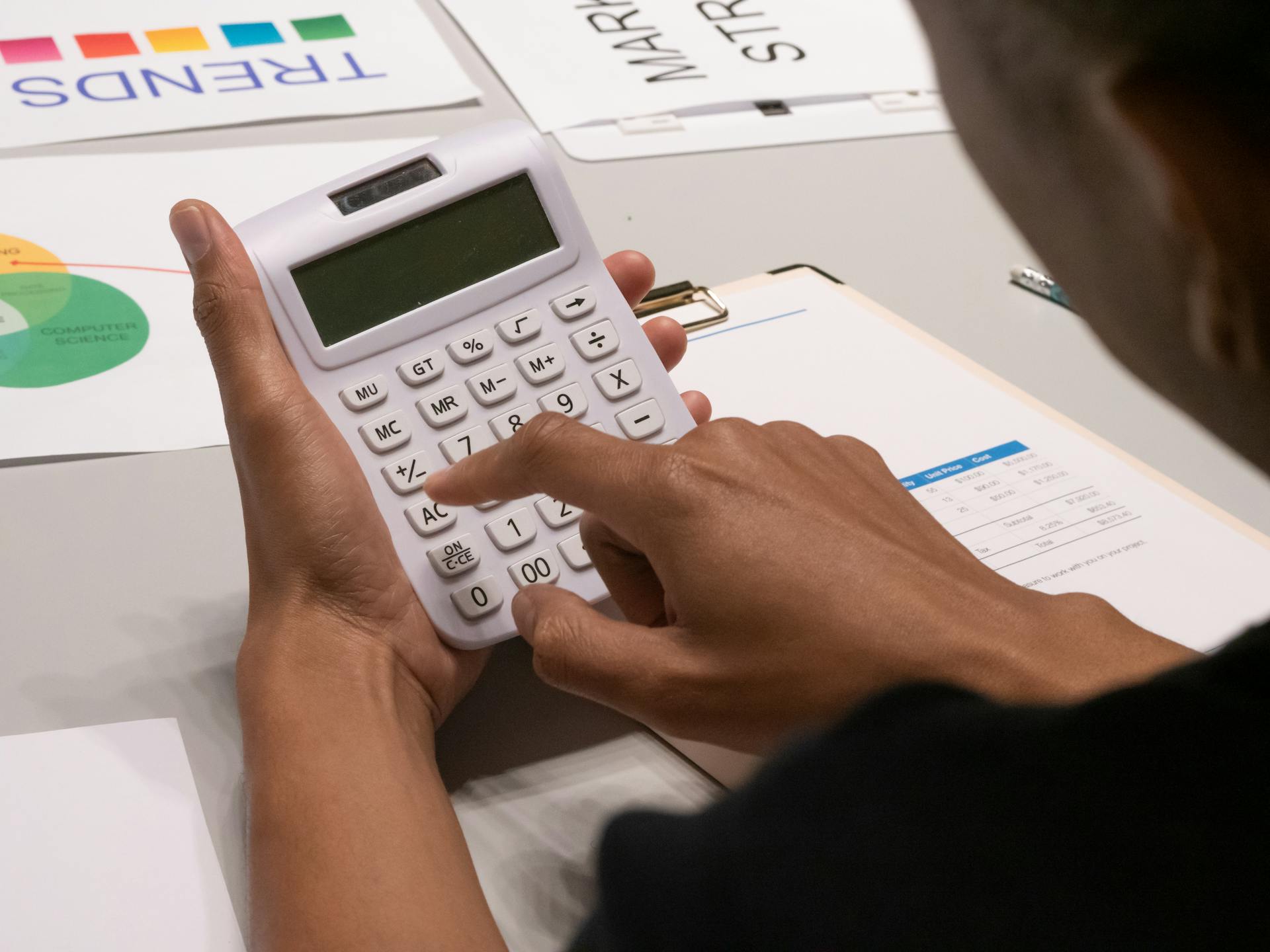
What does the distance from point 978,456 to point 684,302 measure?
19cm

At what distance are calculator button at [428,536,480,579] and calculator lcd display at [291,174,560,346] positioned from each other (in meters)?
0.10

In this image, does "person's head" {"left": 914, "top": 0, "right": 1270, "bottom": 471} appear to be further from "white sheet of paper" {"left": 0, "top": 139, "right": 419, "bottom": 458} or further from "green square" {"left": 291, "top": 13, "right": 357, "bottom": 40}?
"green square" {"left": 291, "top": 13, "right": 357, "bottom": 40}

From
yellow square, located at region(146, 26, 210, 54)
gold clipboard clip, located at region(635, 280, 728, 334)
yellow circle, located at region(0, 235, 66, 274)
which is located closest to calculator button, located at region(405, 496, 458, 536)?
gold clipboard clip, located at region(635, 280, 728, 334)

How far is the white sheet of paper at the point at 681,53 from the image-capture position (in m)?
0.87

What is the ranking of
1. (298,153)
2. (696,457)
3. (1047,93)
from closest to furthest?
1. (1047,93)
2. (696,457)
3. (298,153)

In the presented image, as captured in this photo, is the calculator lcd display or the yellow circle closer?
the calculator lcd display

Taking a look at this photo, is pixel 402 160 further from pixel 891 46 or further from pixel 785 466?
pixel 891 46

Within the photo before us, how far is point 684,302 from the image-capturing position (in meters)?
0.66

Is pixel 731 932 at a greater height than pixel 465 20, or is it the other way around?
pixel 465 20

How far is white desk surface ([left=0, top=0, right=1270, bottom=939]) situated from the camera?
1.45 feet

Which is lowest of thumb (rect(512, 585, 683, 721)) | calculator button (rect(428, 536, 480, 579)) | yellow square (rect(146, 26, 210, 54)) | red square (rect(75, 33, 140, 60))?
thumb (rect(512, 585, 683, 721))

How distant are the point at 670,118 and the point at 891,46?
26cm

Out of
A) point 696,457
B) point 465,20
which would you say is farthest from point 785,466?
point 465,20

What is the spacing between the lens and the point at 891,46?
0.99m
